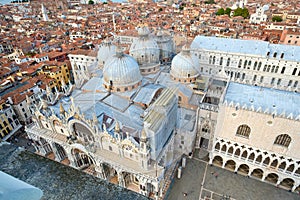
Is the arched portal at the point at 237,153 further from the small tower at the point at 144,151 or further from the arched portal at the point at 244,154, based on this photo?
the small tower at the point at 144,151

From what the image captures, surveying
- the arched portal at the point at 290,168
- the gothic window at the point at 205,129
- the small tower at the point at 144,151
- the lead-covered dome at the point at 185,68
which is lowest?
the arched portal at the point at 290,168

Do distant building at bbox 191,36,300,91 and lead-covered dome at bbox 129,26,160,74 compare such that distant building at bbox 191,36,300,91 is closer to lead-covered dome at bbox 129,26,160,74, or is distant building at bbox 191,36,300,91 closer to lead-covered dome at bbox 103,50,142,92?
lead-covered dome at bbox 129,26,160,74

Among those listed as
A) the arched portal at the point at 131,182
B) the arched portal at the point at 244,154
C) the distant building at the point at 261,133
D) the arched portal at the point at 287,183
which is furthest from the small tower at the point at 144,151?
the arched portal at the point at 287,183

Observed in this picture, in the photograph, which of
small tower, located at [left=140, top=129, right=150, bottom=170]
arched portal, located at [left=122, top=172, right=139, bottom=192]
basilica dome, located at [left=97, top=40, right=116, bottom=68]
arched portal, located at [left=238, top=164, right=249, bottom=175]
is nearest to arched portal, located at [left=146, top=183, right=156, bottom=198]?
arched portal, located at [left=122, top=172, right=139, bottom=192]

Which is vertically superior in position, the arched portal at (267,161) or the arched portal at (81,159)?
the arched portal at (267,161)

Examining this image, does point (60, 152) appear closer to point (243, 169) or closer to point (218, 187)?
point (218, 187)

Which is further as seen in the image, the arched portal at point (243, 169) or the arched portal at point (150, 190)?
the arched portal at point (243, 169)

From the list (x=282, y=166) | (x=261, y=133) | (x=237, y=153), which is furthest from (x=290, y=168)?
(x=261, y=133)
